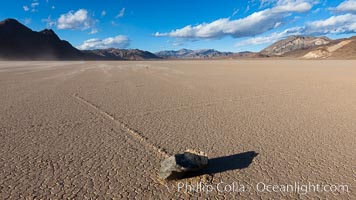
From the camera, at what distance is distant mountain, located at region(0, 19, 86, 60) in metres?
113

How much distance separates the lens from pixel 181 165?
3.65 metres

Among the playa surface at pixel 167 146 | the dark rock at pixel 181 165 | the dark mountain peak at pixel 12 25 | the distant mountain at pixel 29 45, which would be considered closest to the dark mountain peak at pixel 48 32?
the distant mountain at pixel 29 45

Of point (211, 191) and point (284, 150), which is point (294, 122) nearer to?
point (284, 150)

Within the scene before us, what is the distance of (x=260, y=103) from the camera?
912 centimetres

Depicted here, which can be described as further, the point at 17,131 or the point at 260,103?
the point at 260,103

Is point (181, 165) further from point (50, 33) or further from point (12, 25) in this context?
point (50, 33)

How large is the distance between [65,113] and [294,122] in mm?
5769

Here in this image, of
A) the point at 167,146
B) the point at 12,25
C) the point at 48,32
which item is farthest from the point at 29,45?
the point at 167,146

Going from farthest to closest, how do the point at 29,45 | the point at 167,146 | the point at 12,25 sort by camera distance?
the point at 12,25 < the point at 29,45 < the point at 167,146

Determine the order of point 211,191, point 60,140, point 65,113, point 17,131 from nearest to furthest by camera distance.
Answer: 1. point 211,191
2. point 60,140
3. point 17,131
4. point 65,113

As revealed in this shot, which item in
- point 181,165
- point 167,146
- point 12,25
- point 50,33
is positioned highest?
point 12,25

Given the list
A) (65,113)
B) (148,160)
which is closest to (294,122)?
(148,160)

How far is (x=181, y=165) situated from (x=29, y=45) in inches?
5494

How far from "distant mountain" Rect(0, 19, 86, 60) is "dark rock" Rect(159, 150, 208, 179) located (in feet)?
386
